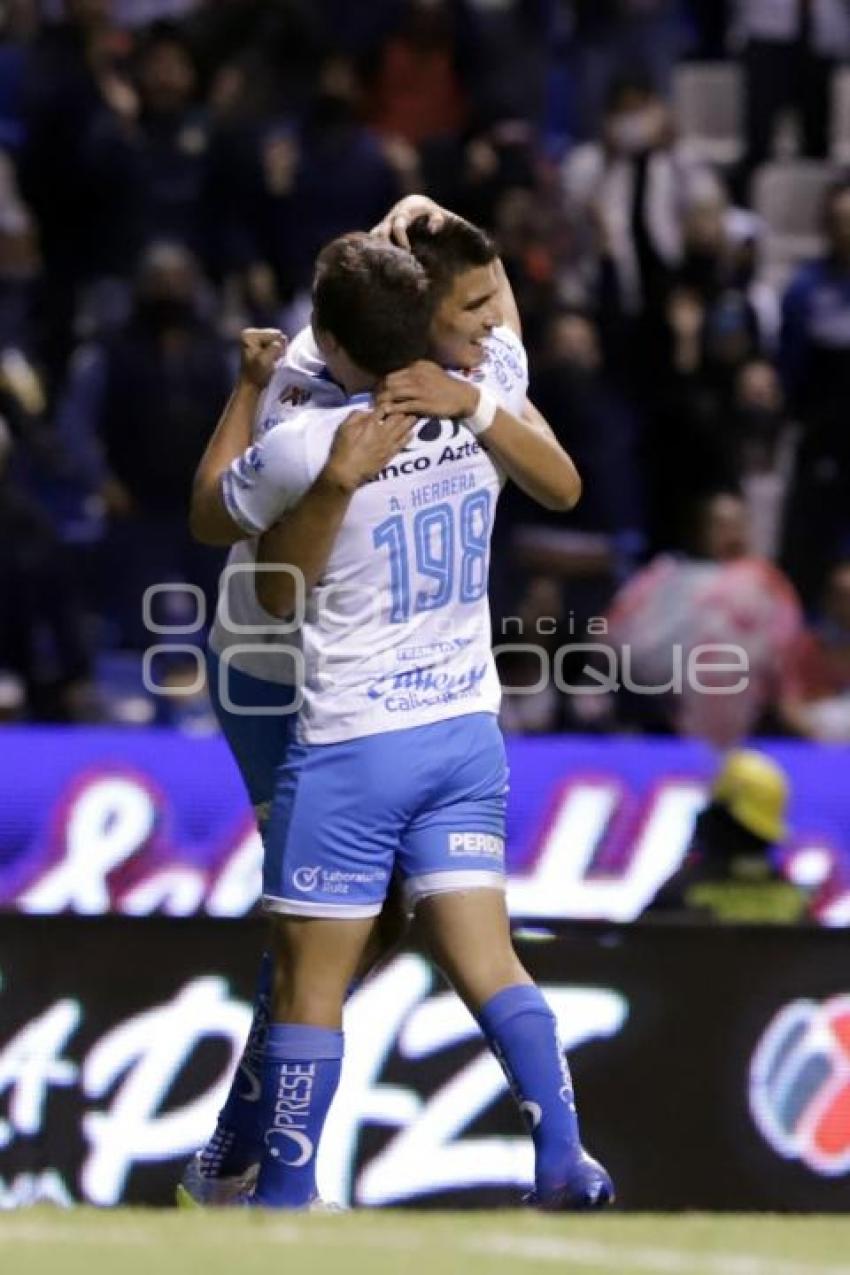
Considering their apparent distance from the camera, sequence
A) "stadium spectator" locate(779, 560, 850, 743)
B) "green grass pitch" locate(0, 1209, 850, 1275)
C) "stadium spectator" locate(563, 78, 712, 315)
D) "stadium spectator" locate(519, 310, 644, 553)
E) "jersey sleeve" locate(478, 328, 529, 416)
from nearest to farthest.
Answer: "green grass pitch" locate(0, 1209, 850, 1275), "jersey sleeve" locate(478, 328, 529, 416), "stadium spectator" locate(779, 560, 850, 743), "stadium spectator" locate(519, 310, 644, 553), "stadium spectator" locate(563, 78, 712, 315)

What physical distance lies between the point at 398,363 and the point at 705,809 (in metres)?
4.13


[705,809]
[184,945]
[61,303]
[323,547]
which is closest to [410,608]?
[323,547]

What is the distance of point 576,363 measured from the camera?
12.7 m

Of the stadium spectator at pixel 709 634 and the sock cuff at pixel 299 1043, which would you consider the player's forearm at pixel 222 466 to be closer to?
the sock cuff at pixel 299 1043

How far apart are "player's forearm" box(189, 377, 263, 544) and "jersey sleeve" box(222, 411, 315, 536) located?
4cm

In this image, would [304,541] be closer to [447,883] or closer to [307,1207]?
[447,883]

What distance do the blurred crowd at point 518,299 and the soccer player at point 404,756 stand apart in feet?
18.6

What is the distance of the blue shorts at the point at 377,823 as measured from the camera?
5.86 m

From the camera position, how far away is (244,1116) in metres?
6.36

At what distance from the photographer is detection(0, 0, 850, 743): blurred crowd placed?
473 inches

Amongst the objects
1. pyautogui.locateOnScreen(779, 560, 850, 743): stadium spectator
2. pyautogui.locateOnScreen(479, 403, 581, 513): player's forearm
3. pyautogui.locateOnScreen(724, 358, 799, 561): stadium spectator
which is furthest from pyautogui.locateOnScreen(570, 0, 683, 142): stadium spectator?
pyautogui.locateOnScreen(479, 403, 581, 513): player's forearm

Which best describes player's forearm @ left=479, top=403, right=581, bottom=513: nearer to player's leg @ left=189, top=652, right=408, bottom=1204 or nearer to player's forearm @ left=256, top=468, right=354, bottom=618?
player's forearm @ left=256, top=468, right=354, bottom=618

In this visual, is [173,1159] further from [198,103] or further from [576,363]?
→ [198,103]

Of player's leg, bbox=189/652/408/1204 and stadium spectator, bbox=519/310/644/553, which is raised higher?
player's leg, bbox=189/652/408/1204
